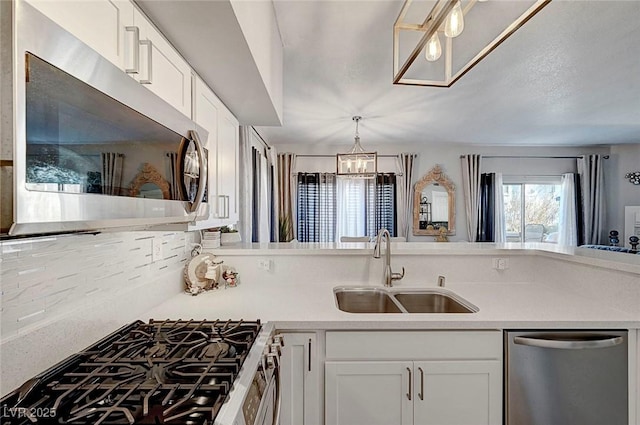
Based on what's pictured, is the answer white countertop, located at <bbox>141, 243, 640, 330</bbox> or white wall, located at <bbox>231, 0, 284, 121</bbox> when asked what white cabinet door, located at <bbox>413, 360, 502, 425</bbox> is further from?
white wall, located at <bbox>231, 0, 284, 121</bbox>

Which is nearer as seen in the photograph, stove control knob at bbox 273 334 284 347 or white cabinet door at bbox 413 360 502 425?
stove control knob at bbox 273 334 284 347

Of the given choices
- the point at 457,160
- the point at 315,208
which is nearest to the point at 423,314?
the point at 315,208

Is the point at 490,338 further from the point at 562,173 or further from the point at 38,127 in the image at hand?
the point at 562,173

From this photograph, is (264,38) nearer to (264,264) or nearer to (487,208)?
(264,264)

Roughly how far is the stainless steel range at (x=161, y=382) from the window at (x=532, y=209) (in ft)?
19.8

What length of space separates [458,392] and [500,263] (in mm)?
980

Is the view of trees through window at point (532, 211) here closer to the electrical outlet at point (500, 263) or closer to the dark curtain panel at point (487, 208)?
the dark curtain panel at point (487, 208)

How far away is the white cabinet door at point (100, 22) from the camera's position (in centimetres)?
64

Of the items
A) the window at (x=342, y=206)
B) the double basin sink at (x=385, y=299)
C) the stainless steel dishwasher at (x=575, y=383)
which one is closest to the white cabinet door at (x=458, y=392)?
the stainless steel dishwasher at (x=575, y=383)

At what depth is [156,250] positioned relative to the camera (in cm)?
153

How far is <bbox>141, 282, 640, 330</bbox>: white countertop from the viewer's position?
1.32 meters

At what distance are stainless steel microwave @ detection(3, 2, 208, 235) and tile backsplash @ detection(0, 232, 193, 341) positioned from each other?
385 mm

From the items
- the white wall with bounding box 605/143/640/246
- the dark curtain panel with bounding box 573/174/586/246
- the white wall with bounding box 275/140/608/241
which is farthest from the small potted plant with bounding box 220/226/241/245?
the white wall with bounding box 605/143/640/246

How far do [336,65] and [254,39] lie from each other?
146 centimetres
